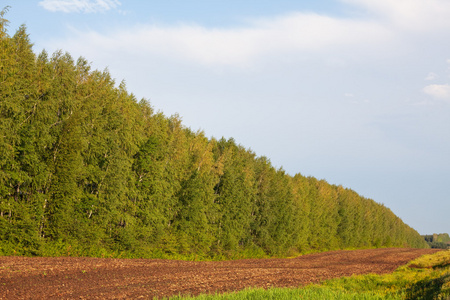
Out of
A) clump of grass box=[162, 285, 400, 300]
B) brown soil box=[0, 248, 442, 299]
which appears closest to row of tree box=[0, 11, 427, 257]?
brown soil box=[0, 248, 442, 299]

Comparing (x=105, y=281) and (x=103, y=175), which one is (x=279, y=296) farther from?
(x=103, y=175)

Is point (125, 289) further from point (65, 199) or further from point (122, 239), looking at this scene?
point (122, 239)

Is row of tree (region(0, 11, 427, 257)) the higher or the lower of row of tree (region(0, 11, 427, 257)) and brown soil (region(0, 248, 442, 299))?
the higher

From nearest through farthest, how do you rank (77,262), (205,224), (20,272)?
(20,272)
(77,262)
(205,224)

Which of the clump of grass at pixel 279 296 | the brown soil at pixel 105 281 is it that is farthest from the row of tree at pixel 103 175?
the clump of grass at pixel 279 296

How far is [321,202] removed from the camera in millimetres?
75562

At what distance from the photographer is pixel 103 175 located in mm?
30094

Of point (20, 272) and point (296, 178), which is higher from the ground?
point (296, 178)

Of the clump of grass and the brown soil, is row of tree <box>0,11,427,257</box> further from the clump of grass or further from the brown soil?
the clump of grass

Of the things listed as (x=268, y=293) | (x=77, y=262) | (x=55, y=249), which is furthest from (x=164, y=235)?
(x=268, y=293)

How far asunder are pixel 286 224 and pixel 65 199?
34.8 m

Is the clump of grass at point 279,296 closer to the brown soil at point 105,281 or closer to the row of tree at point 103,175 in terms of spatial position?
the brown soil at point 105,281

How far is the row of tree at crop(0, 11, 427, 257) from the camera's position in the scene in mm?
25328

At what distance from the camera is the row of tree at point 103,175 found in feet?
83.1
